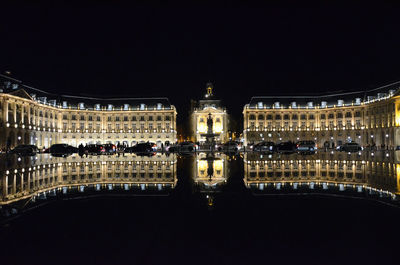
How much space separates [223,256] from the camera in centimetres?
402

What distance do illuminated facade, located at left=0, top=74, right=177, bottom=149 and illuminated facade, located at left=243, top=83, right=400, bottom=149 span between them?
27.9m

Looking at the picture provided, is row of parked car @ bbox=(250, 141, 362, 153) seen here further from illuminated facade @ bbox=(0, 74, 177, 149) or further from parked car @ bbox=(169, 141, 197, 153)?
illuminated facade @ bbox=(0, 74, 177, 149)

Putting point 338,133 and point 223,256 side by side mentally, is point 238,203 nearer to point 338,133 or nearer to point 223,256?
point 223,256

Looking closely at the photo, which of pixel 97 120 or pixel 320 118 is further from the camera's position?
pixel 97 120

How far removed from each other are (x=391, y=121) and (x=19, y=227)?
7880cm

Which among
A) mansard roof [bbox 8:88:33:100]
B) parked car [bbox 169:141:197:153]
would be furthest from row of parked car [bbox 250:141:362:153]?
mansard roof [bbox 8:88:33:100]

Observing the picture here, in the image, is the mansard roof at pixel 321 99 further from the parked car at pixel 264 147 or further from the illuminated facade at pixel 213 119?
the parked car at pixel 264 147

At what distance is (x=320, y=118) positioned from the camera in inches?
3917

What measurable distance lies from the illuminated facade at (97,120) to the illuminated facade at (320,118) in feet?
91.4

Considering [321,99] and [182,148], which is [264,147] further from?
[321,99]

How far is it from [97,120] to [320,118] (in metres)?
68.6

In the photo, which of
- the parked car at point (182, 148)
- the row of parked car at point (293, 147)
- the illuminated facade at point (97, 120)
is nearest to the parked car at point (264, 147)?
the row of parked car at point (293, 147)

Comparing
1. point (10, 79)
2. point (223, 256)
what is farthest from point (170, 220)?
point (10, 79)

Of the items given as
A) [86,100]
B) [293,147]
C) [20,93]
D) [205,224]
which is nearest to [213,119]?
[86,100]
